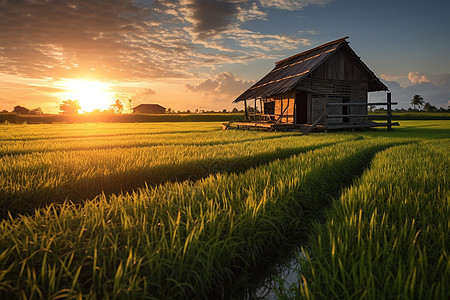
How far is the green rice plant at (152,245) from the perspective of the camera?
1659mm

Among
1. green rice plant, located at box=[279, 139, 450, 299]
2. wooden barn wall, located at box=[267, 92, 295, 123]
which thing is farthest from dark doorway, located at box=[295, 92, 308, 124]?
green rice plant, located at box=[279, 139, 450, 299]

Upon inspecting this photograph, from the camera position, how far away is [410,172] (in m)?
4.29

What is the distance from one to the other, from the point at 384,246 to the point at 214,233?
142 cm

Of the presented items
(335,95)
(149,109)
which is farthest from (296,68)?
(149,109)

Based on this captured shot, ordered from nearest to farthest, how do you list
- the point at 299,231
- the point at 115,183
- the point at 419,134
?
1. the point at 299,231
2. the point at 115,183
3. the point at 419,134

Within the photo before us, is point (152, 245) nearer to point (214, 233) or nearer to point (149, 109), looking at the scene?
point (214, 233)

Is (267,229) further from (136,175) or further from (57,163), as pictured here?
(57,163)

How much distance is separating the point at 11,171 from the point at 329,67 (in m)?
18.6

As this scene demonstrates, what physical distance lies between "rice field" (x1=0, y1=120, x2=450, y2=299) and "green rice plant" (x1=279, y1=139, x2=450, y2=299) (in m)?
0.02

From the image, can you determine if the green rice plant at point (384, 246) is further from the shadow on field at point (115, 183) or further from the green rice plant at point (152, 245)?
the shadow on field at point (115, 183)

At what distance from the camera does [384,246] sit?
1.89 metres

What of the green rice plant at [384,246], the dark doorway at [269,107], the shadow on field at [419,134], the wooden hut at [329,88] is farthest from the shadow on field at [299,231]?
the dark doorway at [269,107]

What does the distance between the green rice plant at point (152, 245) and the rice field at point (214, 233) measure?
1cm

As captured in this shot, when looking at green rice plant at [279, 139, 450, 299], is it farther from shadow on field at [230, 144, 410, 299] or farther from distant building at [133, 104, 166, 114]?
distant building at [133, 104, 166, 114]
